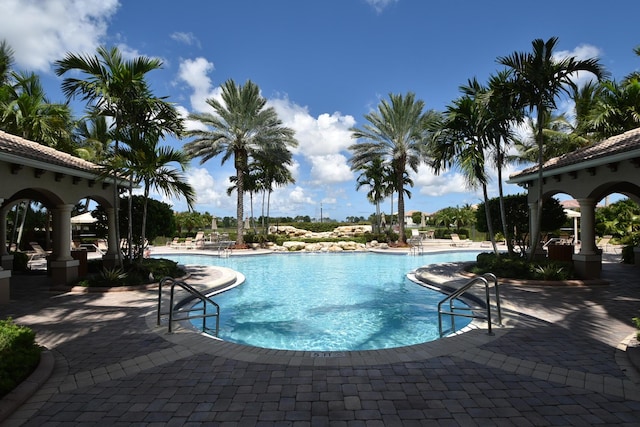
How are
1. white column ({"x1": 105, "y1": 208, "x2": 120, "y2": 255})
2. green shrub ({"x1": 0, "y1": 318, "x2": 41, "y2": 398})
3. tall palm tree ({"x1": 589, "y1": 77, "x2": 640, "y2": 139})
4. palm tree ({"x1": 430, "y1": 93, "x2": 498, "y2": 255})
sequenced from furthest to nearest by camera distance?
tall palm tree ({"x1": 589, "y1": 77, "x2": 640, "y2": 139}) < white column ({"x1": 105, "y1": 208, "x2": 120, "y2": 255}) < palm tree ({"x1": 430, "y1": 93, "x2": 498, "y2": 255}) < green shrub ({"x1": 0, "y1": 318, "x2": 41, "y2": 398})

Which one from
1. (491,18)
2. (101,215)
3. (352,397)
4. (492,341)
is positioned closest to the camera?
(352,397)

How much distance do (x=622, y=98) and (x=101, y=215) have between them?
21168mm

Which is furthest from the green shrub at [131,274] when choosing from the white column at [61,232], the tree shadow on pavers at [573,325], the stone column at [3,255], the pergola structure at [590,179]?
the pergola structure at [590,179]

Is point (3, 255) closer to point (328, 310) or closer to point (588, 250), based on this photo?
point (328, 310)

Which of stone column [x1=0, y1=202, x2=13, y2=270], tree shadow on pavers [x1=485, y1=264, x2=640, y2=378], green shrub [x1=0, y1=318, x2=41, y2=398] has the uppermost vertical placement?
stone column [x1=0, y1=202, x2=13, y2=270]

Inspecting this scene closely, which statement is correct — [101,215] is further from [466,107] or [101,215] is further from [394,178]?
[394,178]

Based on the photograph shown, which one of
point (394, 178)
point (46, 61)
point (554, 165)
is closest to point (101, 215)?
point (46, 61)

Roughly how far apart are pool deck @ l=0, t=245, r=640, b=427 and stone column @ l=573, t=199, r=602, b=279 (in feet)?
14.6

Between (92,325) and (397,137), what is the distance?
72.1 feet

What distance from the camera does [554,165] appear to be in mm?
11102

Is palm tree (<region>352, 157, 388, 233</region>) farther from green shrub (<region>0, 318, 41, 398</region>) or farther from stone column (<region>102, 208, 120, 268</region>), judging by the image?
green shrub (<region>0, 318, 41, 398</region>)

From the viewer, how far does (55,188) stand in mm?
9859

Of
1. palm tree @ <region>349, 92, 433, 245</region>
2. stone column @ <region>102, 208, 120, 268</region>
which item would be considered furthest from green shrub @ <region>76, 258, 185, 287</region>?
palm tree @ <region>349, 92, 433, 245</region>

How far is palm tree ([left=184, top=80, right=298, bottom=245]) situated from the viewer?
23.1m
